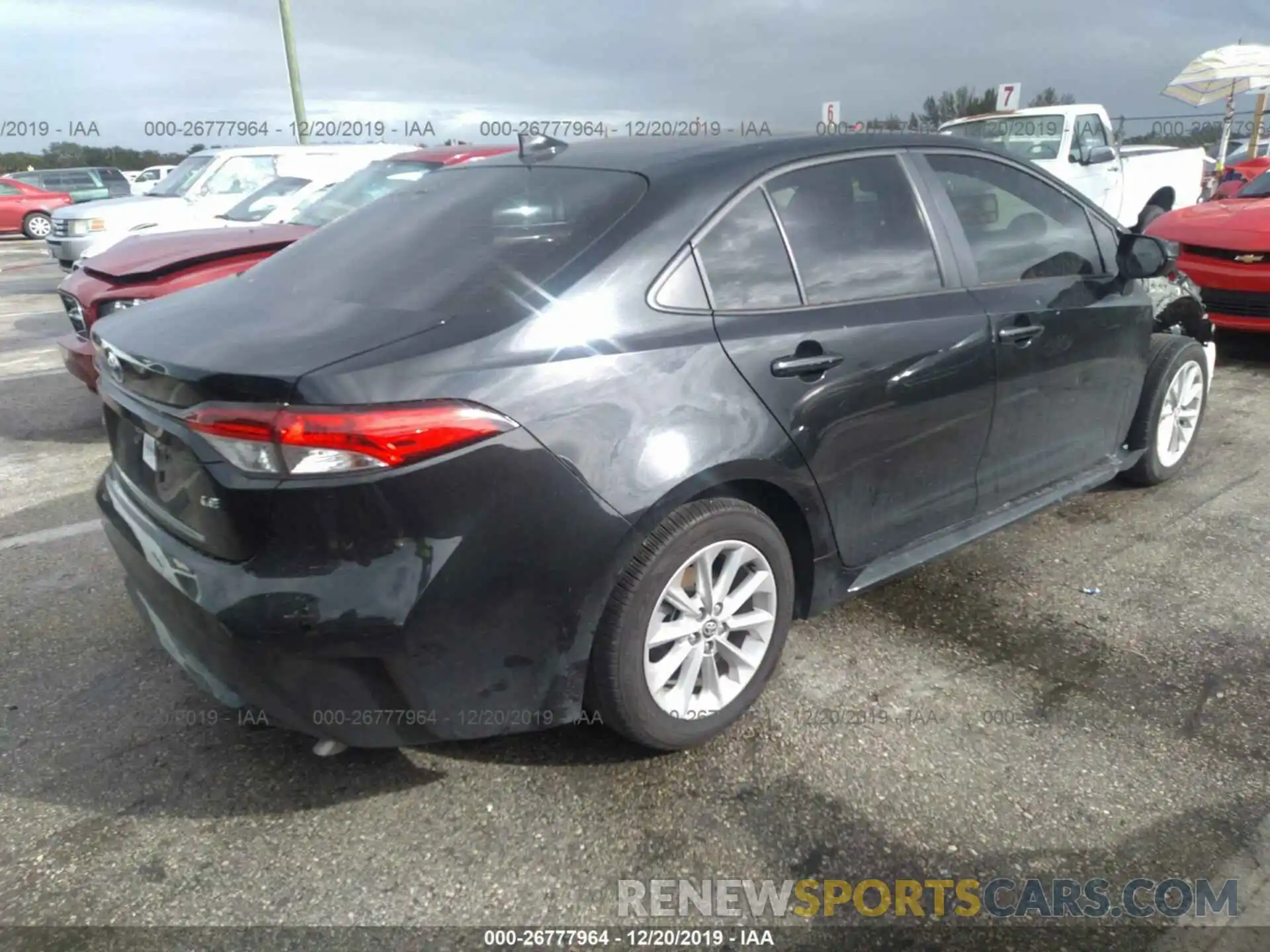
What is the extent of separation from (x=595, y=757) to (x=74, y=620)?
2.10 meters

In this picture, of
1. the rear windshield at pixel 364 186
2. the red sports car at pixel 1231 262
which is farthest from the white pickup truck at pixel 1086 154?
the rear windshield at pixel 364 186

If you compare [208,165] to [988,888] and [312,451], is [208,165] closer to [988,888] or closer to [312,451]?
[312,451]

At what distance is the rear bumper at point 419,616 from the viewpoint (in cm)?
209

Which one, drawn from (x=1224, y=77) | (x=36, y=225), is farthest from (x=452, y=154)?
(x=36, y=225)

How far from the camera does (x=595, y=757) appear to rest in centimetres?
271

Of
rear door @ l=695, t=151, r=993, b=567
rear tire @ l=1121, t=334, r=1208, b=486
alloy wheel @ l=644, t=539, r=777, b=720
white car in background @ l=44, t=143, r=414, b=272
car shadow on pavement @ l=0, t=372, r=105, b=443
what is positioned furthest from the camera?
white car in background @ l=44, t=143, r=414, b=272

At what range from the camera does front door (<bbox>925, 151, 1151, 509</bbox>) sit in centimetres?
331

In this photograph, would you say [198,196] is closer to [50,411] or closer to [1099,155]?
[50,411]

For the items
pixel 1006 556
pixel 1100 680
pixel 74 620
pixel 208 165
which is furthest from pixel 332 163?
pixel 1100 680

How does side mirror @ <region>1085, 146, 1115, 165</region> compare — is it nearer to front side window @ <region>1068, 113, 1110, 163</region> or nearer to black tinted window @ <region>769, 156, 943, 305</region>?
front side window @ <region>1068, 113, 1110, 163</region>

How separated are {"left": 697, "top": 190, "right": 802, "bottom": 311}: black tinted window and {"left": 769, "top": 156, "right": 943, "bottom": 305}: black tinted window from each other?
0.07 meters

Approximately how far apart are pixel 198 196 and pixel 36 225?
16758 millimetres

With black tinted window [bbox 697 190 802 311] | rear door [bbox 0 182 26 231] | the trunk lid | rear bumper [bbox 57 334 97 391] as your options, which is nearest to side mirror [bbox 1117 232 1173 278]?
black tinted window [bbox 697 190 802 311]

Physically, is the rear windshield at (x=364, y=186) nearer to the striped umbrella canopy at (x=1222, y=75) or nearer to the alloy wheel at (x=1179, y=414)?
the alloy wheel at (x=1179, y=414)
